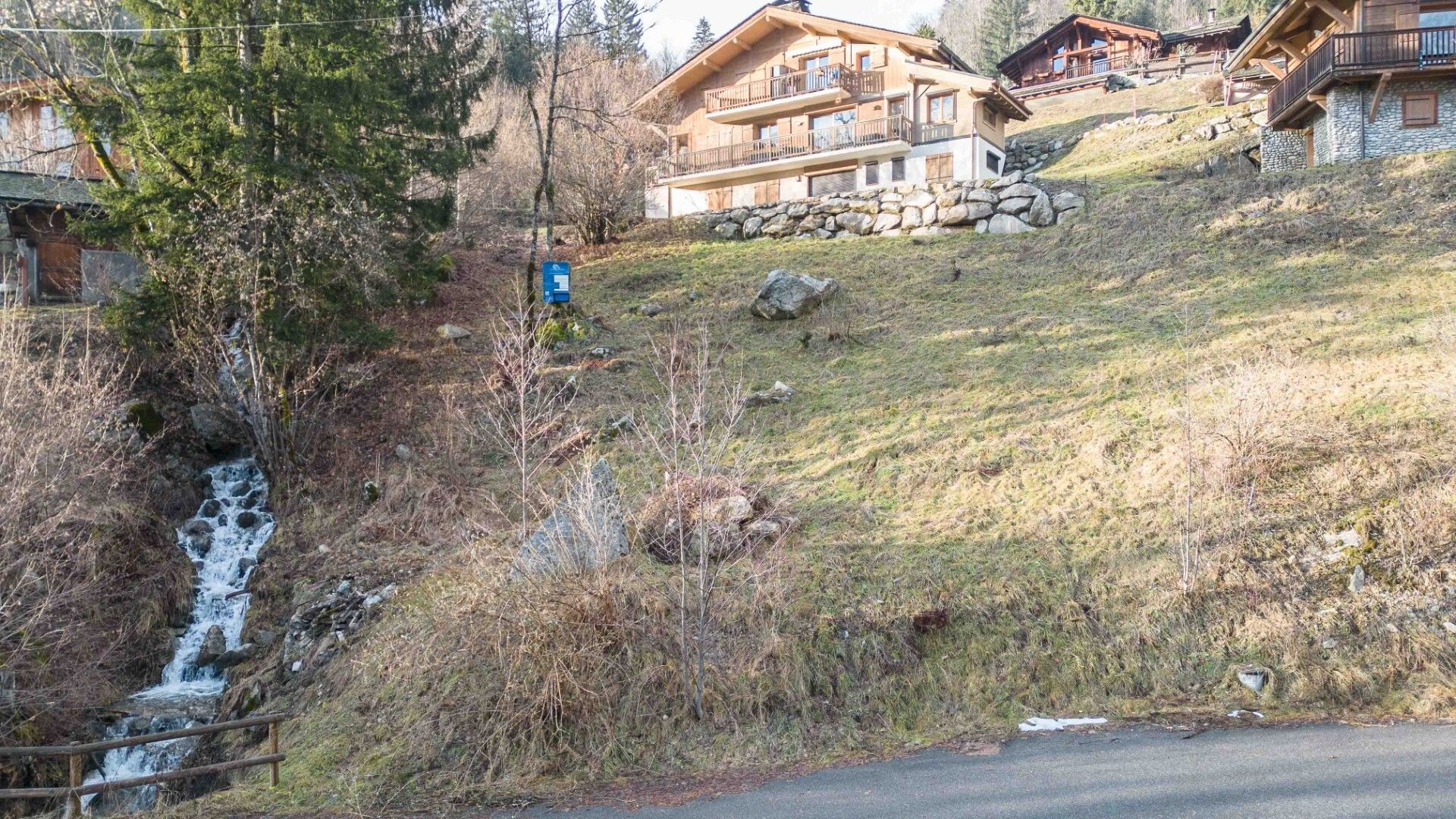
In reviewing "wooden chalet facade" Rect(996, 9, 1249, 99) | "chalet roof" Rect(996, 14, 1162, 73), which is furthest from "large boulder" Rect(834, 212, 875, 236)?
"chalet roof" Rect(996, 14, 1162, 73)

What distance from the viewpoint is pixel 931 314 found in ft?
75.5

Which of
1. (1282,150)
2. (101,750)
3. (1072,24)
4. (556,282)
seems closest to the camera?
Result: (101,750)

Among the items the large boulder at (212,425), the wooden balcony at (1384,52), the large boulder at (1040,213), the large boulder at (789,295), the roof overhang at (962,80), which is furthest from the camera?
the roof overhang at (962,80)

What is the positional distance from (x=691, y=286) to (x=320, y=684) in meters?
16.6

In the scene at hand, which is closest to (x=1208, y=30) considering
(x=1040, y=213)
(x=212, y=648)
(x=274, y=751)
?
(x=1040, y=213)

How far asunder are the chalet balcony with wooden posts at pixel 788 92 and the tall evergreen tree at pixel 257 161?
2016 centimetres

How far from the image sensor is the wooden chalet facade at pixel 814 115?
34.7 m

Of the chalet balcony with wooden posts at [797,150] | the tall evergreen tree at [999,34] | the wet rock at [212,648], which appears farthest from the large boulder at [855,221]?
the tall evergreen tree at [999,34]

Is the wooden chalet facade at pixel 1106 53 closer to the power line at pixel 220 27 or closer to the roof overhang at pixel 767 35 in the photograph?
the roof overhang at pixel 767 35

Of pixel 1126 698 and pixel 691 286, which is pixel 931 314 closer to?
pixel 691 286

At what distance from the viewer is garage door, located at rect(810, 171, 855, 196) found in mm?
35781

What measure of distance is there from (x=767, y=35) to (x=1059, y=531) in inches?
1207

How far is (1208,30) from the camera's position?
58.0 m

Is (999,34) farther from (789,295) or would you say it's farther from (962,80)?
(789,295)
